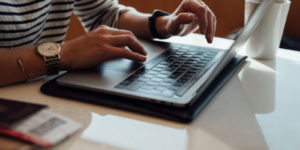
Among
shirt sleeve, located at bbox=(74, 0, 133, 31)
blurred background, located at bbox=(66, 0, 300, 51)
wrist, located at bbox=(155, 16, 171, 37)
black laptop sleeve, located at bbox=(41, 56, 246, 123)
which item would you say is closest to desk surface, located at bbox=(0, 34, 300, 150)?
black laptop sleeve, located at bbox=(41, 56, 246, 123)

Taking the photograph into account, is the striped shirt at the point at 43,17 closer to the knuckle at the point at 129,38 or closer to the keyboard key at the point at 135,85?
the knuckle at the point at 129,38

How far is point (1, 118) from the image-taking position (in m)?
0.47

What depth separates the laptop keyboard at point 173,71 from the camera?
0.61 m

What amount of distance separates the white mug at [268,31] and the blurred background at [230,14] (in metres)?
0.77

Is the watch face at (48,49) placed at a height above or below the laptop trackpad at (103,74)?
above

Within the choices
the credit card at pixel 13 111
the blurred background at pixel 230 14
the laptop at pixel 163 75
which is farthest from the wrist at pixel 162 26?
the blurred background at pixel 230 14

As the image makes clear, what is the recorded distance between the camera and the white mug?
0.84 meters

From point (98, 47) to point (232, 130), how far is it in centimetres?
36

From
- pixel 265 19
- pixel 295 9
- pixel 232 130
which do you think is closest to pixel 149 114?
pixel 232 130

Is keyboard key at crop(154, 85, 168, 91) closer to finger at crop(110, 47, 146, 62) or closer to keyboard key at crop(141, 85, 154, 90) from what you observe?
keyboard key at crop(141, 85, 154, 90)

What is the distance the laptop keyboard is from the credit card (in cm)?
17

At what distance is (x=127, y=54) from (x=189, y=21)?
8.8 inches

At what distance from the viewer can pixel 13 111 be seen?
495 mm

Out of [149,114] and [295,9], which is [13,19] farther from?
[295,9]
